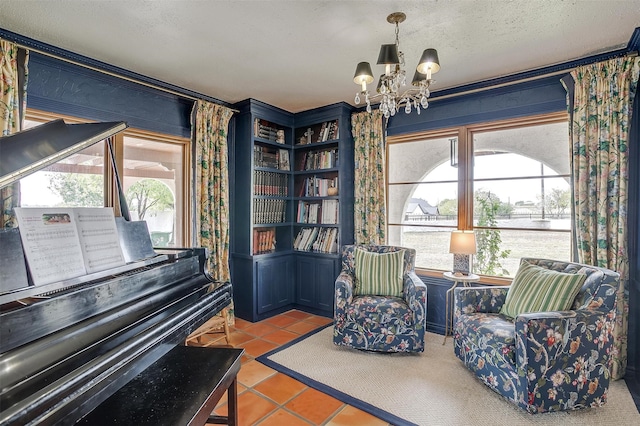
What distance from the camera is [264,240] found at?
13.3 feet

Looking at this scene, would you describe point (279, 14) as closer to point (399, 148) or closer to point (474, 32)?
point (474, 32)

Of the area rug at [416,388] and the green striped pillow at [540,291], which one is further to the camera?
the green striped pillow at [540,291]

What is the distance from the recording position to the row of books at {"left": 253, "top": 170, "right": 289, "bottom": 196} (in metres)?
3.90

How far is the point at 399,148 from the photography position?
391 centimetres

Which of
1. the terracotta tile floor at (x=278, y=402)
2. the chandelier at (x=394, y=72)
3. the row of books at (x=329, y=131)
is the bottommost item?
the terracotta tile floor at (x=278, y=402)

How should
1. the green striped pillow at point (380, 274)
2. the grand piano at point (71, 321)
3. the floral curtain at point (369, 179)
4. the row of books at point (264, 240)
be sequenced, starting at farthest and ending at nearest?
1. the row of books at point (264, 240)
2. the floral curtain at point (369, 179)
3. the green striped pillow at point (380, 274)
4. the grand piano at point (71, 321)

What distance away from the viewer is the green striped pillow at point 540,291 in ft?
7.33

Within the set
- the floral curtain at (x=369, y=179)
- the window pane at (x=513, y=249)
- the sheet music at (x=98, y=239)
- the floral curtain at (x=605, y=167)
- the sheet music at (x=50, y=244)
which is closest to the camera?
the sheet music at (x=50, y=244)

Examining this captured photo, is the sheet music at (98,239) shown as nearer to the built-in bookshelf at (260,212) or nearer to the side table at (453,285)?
the built-in bookshelf at (260,212)

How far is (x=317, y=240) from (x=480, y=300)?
1957 mm

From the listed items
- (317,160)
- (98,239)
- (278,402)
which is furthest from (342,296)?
(98,239)

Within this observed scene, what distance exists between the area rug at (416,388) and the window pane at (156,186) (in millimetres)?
1601

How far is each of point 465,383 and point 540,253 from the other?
1.47m

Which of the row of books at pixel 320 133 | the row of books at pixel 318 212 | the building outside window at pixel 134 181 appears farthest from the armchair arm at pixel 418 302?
the building outside window at pixel 134 181
